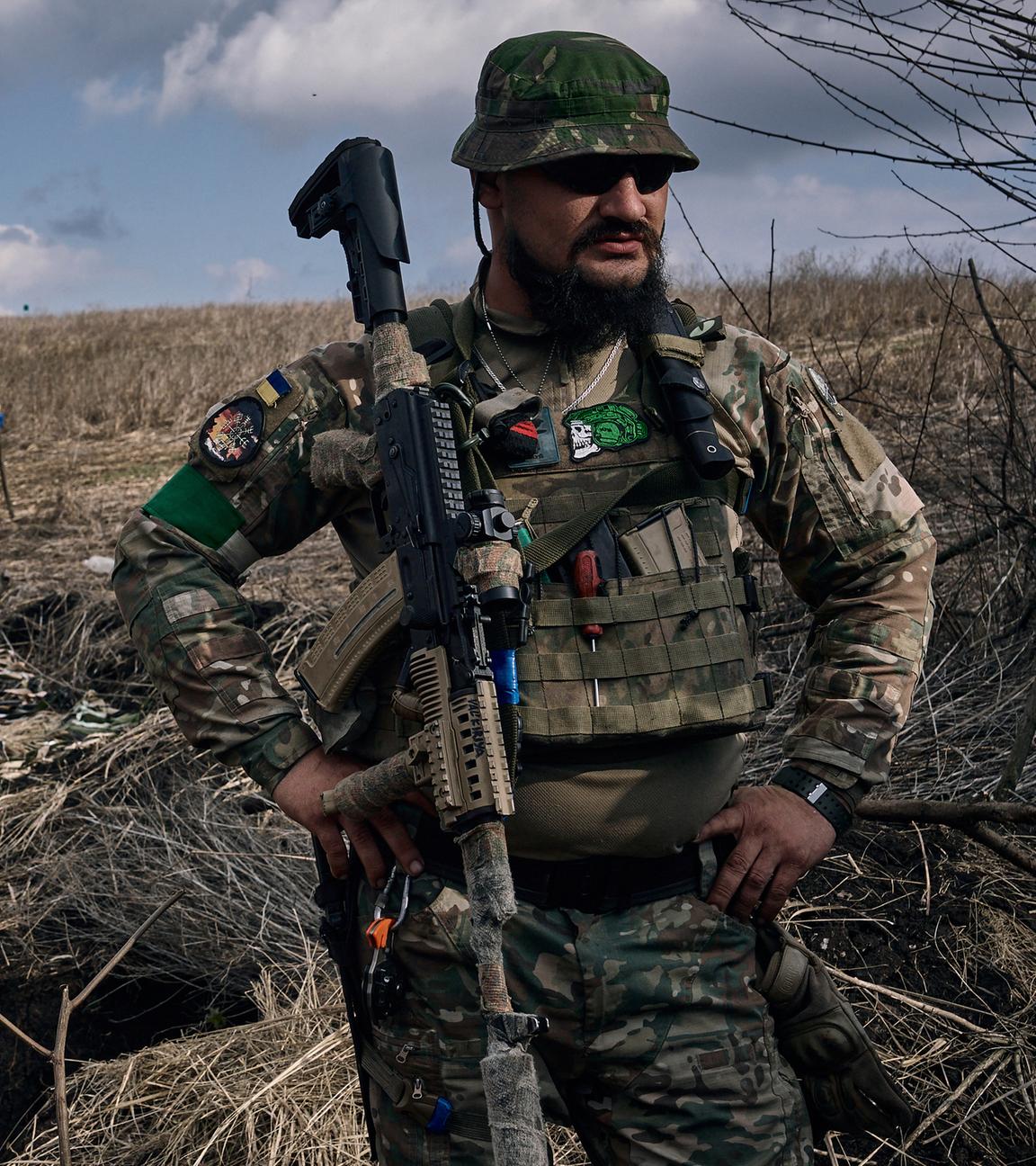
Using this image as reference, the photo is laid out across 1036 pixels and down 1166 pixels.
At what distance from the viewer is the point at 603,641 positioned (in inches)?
80.7

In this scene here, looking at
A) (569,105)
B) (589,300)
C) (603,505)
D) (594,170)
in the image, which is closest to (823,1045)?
(603,505)

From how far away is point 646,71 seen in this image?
2.26 meters

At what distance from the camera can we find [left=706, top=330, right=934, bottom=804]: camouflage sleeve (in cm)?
223

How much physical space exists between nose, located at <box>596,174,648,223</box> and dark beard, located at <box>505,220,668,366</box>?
0.02 m

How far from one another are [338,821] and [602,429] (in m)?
0.85

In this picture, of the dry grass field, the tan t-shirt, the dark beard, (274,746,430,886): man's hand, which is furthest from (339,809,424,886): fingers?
the dry grass field

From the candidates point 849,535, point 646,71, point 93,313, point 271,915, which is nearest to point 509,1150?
point 849,535

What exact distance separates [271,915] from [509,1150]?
2.83 meters

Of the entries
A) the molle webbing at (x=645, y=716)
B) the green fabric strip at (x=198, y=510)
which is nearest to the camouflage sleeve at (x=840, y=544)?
the molle webbing at (x=645, y=716)

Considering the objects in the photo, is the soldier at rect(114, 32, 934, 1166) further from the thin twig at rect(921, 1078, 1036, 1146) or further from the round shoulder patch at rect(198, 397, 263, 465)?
the thin twig at rect(921, 1078, 1036, 1146)

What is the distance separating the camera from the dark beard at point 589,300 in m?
2.20

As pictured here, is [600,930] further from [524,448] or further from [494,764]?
[524,448]

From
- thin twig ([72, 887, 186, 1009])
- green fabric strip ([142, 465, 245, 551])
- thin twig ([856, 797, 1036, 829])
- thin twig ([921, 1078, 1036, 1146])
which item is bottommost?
thin twig ([921, 1078, 1036, 1146])

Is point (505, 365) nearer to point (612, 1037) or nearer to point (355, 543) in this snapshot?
point (355, 543)
